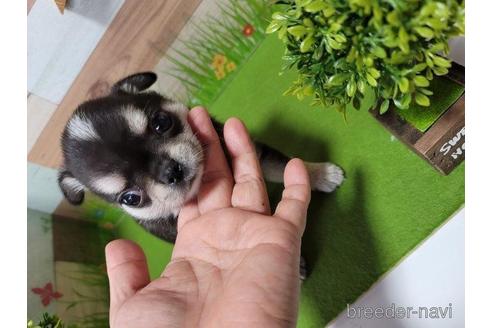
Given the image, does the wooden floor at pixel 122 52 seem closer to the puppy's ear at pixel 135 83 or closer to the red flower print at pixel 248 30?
the puppy's ear at pixel 135 83

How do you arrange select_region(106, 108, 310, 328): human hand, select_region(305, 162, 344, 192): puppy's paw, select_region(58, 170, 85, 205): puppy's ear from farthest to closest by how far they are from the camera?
select_region(58, 170, 85, 205): puppy's ear < select_region(305, 162, 344, 192): puppy's paw < select_region(106, 108, 310, 328): human hand

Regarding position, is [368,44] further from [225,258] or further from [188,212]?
[188,212]

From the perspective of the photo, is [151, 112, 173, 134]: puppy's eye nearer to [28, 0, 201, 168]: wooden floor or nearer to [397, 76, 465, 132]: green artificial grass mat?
[28, 0, 201, 168]: wooden floor

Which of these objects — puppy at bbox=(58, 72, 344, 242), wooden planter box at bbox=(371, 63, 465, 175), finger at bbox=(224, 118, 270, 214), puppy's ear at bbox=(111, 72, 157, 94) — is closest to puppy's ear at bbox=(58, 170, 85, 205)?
puppy at bbox=(58, 72, 344, 242)

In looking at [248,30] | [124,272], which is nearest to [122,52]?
[248,30]
